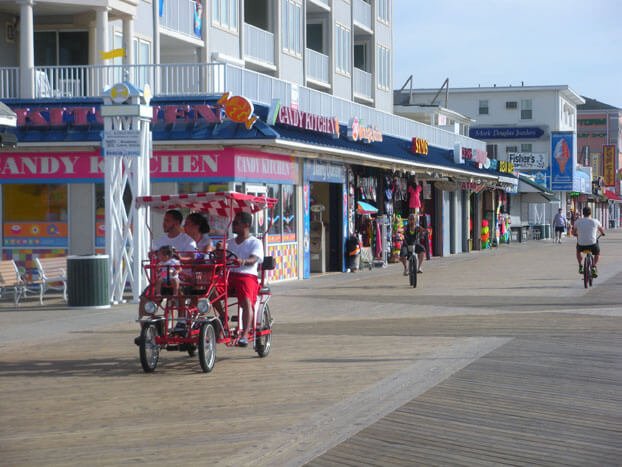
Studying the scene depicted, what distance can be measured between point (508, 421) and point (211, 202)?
5281 millimetres

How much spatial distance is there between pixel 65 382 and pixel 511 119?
80005mm

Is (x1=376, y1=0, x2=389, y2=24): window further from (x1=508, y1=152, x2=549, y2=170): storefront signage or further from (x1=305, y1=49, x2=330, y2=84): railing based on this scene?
(x1=508, y1=152, x2=549, y2=170): storefront signage

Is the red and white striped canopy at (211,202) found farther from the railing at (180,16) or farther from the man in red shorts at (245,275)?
the railing at (180,16)

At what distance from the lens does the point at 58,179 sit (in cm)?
2448

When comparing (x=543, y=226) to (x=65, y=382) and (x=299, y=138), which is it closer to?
(x=299, y=138)

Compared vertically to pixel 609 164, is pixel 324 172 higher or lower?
lower

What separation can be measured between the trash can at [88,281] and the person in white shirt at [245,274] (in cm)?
762

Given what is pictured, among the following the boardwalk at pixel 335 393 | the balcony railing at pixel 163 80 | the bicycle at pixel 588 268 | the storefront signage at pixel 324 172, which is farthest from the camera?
the storefront signage at pixel 324 172

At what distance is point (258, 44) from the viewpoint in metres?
34.9

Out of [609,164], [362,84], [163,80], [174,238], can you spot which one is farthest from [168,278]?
[609,164]

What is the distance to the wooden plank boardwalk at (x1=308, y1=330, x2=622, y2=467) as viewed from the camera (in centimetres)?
774

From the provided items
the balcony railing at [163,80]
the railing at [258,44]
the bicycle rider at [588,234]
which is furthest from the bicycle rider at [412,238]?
the railing at [258,44]

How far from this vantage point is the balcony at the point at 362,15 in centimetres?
4319

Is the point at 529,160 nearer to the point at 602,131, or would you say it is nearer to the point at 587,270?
the point at 602,131
